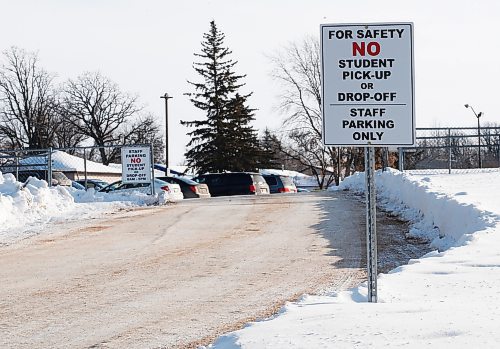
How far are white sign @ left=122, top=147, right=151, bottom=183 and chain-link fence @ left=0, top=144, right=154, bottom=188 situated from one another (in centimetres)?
29

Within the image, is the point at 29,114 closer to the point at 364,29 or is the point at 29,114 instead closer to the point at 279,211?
the point at 279,211

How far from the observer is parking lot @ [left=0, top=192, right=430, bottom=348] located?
7664 millimetres

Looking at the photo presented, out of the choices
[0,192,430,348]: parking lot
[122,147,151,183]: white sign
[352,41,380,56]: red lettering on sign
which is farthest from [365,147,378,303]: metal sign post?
[122,147,151,183]: white sign

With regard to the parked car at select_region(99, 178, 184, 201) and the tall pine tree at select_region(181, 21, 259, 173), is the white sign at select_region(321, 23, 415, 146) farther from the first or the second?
the tall pine tree at select_region(181, 21, 259, 173)

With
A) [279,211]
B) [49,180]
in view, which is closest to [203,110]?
[49,180]

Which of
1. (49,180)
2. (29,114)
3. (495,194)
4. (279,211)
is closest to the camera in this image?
(495,194)

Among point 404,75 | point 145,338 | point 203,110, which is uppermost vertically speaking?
point 203,110

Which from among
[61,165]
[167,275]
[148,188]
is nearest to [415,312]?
[167,275]

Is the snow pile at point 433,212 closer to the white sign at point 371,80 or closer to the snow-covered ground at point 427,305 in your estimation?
the snow-covered ground at point 427,305

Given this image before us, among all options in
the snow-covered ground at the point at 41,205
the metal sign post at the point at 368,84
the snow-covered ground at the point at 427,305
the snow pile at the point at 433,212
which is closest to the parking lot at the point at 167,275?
the snow pile at the point at 433,212

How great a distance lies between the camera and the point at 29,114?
270 feet

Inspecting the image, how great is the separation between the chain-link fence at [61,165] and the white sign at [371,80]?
64.7ft

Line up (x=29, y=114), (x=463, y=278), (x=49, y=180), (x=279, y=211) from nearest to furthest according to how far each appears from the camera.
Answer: (x=463, y=278), (x=279, y=211), (x=49, y=180), (x=29, y=114)

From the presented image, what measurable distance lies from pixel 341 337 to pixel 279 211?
15.9 meters
